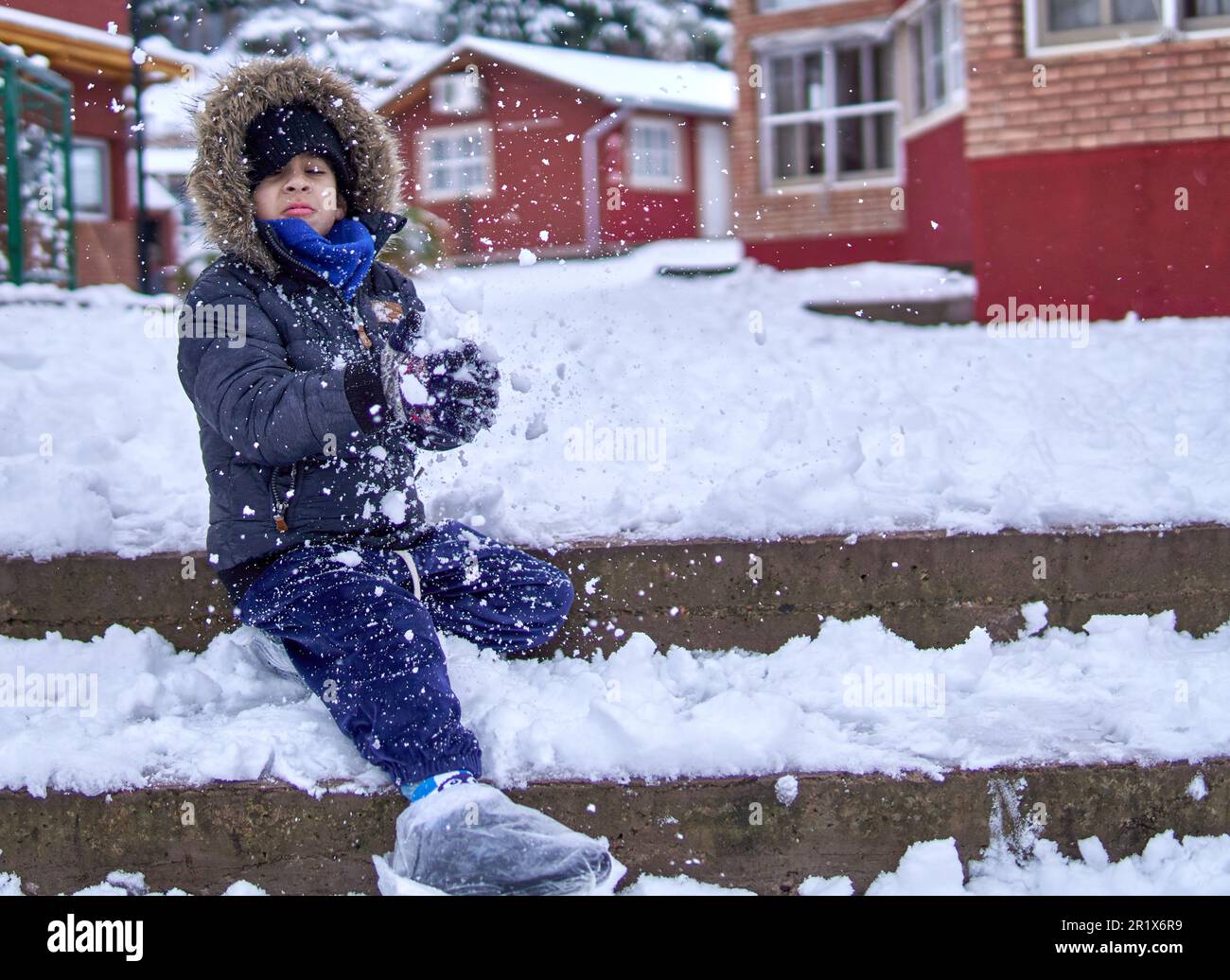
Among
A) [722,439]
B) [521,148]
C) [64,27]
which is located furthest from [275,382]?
[521,148]

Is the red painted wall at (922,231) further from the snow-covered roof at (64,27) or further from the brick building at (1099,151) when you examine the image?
the snow-covered roof at (64,27)

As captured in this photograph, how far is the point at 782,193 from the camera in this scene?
14.2 m

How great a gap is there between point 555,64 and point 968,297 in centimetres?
1917

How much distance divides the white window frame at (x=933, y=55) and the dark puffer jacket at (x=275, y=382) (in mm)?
8139

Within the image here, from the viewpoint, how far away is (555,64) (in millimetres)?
24906

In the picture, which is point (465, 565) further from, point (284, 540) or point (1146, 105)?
point (1146, 105)

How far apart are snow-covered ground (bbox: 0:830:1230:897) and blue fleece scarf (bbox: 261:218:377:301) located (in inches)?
60.0

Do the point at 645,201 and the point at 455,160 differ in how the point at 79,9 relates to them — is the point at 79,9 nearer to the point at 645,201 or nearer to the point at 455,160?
the point at 455,160

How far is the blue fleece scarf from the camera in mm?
2945

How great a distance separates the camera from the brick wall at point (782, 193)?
45.4 ft

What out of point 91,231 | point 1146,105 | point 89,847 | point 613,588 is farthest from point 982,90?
point 91,231

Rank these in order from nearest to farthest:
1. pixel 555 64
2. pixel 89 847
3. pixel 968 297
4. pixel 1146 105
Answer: pixel 89 847, pixel 1146 105, pixel 968 297, pixel 555 64

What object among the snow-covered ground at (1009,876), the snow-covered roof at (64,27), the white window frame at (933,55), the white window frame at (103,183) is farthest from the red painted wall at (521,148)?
the snow-covered ground at (1009,876)

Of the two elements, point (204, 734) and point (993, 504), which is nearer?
point (204, 734)
